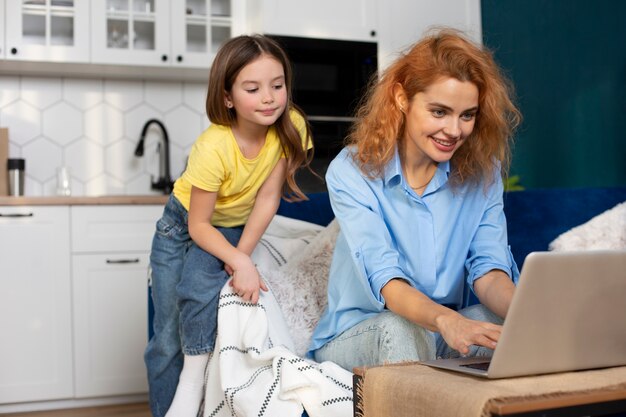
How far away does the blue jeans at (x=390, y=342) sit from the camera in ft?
5.12

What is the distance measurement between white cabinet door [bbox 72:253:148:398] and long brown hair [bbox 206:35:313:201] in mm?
1755

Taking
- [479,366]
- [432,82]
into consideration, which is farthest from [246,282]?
[479,366]

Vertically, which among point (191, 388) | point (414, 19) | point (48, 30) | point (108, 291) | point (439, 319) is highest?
point (414, 19)

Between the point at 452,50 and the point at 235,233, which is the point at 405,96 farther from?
the point at 235,233

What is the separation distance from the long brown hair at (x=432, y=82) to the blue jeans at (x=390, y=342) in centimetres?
35

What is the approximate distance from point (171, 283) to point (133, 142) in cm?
222

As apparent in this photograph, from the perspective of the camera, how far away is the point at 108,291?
3.73 metres

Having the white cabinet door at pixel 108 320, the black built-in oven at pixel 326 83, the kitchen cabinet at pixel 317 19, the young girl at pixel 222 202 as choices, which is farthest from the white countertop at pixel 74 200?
the young girl at pixel 222 202

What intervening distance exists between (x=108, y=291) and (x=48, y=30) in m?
1.31

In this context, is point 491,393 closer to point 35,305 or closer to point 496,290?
point 496,290

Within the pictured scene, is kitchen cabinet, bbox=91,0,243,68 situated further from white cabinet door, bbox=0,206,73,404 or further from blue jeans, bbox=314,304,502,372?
blue jeans, bbox=314,304,502,372

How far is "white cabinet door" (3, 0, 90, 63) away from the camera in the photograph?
3.91 metres

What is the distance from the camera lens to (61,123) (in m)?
4.25

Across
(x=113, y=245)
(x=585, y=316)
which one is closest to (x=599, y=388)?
(x=585, y=316)
